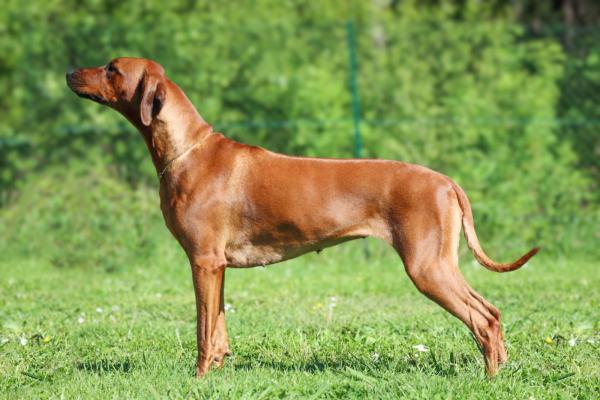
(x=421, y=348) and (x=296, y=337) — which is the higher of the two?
(x=421, y=348)

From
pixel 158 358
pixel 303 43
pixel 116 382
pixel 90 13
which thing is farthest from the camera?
pixel 90 13

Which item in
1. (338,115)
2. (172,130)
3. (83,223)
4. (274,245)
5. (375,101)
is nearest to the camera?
(274,245)

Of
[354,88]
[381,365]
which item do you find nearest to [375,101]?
[354,88]

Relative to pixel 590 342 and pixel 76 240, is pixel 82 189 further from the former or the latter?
pixel 590 342

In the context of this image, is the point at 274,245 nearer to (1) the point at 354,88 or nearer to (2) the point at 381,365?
(2) the point at 381,365

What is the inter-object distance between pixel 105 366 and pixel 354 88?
6157mm

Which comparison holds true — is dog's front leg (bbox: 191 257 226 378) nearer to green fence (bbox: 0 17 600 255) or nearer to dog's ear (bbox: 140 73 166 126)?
dog's ear (bbox: 140 73 166 126)

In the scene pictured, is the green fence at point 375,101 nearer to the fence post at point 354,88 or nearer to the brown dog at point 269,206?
the fence post at point 354,88

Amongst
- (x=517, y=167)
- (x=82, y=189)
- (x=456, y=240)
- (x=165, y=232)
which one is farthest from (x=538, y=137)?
(x=456, y=240)

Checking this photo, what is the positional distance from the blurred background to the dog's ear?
511cm

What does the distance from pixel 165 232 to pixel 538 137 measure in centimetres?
470

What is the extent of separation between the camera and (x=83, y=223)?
33.1 ft

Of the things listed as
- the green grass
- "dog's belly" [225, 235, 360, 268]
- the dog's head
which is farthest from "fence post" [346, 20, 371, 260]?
the dog's head

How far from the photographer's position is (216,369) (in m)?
4.88
